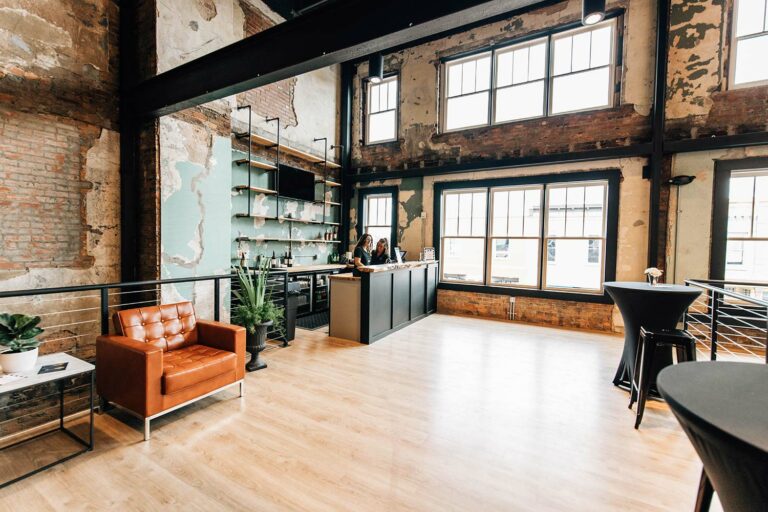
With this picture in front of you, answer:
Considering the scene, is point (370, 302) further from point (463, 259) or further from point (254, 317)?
point (463, 259)

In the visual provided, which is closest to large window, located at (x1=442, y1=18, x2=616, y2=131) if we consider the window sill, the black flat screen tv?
the black flat screen tv

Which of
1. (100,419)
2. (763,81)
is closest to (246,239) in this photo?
(100,419)

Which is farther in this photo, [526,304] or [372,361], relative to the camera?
[526,304]

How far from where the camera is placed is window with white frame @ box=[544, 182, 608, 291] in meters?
5.83

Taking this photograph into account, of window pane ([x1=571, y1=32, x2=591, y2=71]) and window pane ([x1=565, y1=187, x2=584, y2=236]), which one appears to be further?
window pane ([x1=565, y1=187, x2=584, y2=236])

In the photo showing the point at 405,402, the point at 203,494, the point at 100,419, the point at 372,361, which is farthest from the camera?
the point at 372,361

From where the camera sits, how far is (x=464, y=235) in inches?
273

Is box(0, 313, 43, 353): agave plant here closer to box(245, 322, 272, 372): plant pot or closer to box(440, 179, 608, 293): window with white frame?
box(245, 322, 272, 372): plant pot

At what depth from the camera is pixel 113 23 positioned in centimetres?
409

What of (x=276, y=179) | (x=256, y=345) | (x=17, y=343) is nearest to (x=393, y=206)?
(x=276, y=179)

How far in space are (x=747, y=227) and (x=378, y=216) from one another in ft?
20.2

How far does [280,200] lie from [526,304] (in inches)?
199

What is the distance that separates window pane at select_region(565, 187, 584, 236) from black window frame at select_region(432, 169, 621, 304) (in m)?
0.22

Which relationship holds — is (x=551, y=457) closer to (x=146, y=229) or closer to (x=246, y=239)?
(x=146, y=229)
